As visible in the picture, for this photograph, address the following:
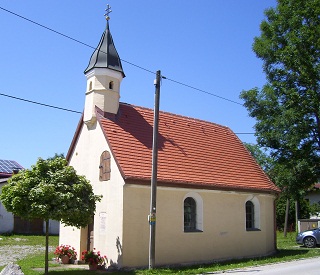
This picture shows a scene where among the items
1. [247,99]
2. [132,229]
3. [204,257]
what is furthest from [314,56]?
[132,229]

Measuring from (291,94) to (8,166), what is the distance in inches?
1219

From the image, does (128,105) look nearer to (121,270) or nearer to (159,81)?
(159,81)

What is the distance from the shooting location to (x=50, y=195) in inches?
501

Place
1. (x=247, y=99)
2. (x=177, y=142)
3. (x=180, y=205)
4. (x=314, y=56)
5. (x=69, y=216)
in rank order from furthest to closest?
(x=247, y=99)
(x=314, y=56)
(x=177, y=142)
(x=180, y=205)
(x=69, y=216)

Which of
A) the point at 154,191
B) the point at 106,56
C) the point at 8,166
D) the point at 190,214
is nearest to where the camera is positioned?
the point at 154,191

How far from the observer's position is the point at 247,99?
2491cm

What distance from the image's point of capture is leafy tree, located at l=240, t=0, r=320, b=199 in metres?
22.6

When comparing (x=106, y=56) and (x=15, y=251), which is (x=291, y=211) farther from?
(x=106, y=56)

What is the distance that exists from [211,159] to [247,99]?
6.76m

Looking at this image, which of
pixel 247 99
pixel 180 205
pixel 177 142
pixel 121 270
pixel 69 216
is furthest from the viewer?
pixel 247 99

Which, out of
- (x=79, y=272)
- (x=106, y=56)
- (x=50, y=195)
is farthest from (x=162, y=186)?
(x=106, y=56)

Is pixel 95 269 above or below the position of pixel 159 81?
below

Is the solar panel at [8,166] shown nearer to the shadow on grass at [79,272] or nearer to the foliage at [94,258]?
the foliage at [94,258]

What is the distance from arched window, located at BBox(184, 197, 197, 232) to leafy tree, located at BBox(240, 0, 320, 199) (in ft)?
27.8
